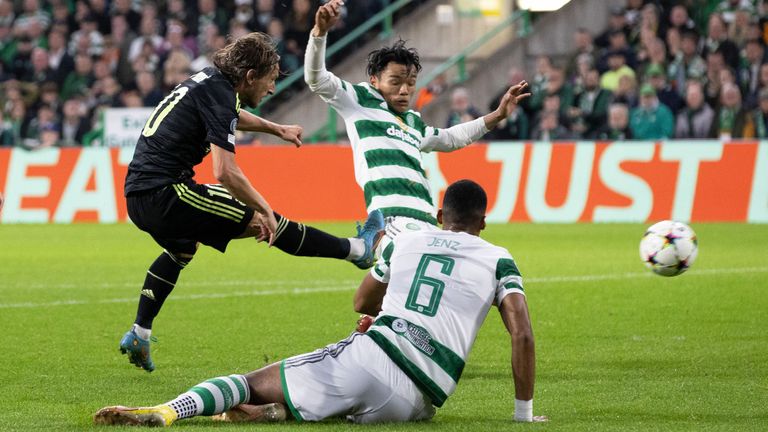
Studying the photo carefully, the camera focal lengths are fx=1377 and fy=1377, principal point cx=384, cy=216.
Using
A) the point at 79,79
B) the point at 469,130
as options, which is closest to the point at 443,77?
the point at 79,79

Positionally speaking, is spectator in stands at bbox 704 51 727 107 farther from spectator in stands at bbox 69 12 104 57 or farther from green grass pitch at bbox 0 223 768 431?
spectator in stands at bbox 69 12 104 57

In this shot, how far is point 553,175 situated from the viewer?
18781 millimetres

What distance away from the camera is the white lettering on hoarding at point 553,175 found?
61.6 feet

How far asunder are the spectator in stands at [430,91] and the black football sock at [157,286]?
14860 millimetres

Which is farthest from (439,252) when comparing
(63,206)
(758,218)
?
(63,206)

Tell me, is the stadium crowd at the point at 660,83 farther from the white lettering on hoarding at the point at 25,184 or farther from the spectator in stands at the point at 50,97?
the spectator in stands at the point at 50,97

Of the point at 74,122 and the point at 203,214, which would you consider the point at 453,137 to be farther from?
the point at 74,122

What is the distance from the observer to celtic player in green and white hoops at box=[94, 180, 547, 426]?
18.5 ft

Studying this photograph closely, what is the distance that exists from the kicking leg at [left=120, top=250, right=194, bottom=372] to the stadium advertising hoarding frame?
11439 millimetres

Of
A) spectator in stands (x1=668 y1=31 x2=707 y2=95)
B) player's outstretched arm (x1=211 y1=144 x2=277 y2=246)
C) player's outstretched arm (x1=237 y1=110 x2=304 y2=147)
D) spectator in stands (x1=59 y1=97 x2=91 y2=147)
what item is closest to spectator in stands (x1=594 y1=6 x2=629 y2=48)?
spectator in stands (x1=668 y1=31 x2=707 y2=95)

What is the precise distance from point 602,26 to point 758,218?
6537mm

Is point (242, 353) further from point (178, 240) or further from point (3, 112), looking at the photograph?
point (3, 112)

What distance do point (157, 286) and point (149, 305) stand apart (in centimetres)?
12

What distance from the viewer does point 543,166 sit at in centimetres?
1880
